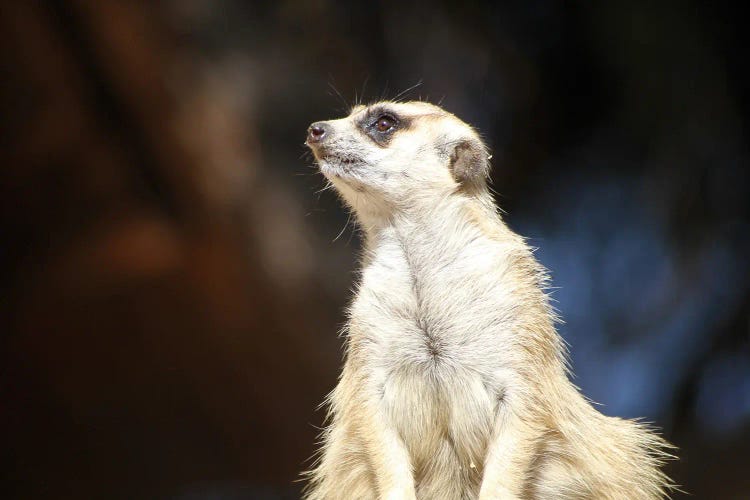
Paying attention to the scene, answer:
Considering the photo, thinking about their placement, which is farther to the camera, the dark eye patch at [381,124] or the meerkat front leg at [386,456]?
the dark eye patch at [381,124]

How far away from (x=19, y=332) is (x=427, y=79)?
57.8 inches

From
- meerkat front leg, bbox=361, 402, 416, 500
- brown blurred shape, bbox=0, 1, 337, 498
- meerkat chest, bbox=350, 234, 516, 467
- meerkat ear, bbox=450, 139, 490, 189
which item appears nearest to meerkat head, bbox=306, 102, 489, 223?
meerkat ear, bbox=450, 139, 490, 189

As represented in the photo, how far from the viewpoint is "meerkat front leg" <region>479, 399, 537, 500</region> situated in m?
1.33

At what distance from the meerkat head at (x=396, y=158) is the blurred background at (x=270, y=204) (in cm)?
71

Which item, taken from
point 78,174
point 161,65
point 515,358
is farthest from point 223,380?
point 515,358

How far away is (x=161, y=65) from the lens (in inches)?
93.1

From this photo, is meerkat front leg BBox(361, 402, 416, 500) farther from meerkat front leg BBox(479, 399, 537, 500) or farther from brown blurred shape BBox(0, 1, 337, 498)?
brown blurred shape BBox(0, 1, 337, 498)

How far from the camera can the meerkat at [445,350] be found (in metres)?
1.40

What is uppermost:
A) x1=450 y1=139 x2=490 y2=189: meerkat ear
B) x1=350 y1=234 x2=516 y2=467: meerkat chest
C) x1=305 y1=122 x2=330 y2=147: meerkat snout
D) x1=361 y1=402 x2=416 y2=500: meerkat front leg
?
x1=450 y1=139 x2=490 y2=189: meerkat ear

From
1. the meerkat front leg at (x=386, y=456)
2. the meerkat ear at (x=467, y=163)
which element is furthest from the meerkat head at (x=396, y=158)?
the meerkat front leg at (x=386, y=456)

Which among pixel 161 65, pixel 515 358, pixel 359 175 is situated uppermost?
pixel 161 65

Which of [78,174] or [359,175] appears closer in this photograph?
[359,175]

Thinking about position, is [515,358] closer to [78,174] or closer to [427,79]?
[427,79]

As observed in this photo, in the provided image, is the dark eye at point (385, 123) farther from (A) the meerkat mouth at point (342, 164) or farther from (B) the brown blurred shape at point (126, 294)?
(B) the brown blurred shape at point (126, 294)
